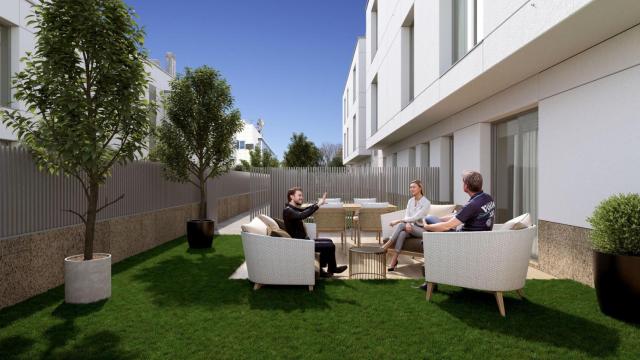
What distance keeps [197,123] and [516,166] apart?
6990 mm

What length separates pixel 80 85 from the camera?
4922 millimetres

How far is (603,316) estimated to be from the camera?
13.7 ft

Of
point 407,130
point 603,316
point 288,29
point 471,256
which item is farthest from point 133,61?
point 288,29

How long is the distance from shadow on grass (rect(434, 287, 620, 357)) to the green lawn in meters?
0.01

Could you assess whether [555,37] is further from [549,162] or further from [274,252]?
[274,252]

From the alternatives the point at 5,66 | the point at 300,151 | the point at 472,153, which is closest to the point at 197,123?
the point at 5,66

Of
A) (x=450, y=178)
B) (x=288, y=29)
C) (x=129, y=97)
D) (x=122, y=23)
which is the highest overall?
(x=288, y=29)

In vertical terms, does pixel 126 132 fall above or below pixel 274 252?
above

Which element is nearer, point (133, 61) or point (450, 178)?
point (133, 61)

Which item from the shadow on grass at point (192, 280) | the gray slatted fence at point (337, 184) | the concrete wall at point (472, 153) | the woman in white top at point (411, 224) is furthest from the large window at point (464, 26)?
the shadow on grass at point (192, 280)

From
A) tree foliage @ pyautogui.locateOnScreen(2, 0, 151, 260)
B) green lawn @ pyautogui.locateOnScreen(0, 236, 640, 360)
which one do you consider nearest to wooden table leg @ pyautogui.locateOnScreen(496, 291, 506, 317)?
green lawn @ pyautogui.locateOnScreen(0, 236, 640, 360)

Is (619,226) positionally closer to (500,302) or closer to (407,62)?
(500,302)

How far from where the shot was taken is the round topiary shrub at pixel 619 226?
3883 millimetres

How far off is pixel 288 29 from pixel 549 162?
13631mm
